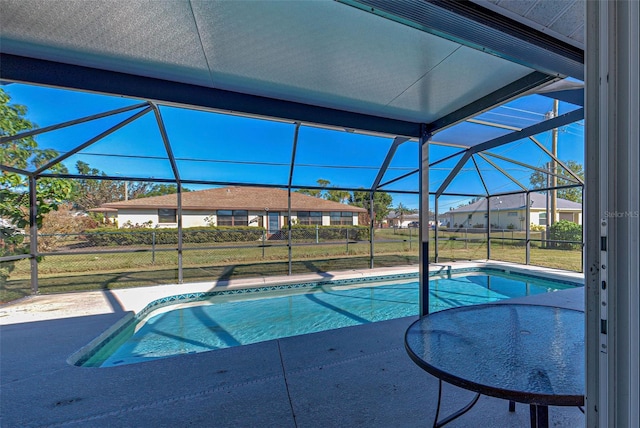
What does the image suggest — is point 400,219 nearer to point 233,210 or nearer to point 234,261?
point 234,261

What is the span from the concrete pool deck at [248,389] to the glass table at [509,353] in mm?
272

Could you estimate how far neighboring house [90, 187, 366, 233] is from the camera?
34.2 feet

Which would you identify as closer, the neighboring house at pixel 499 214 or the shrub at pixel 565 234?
the shrub at pixel 565 234

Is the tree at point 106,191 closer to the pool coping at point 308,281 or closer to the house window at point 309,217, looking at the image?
the pool coping at point 308,281

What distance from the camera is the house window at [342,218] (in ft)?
39.9

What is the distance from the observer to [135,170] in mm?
5266

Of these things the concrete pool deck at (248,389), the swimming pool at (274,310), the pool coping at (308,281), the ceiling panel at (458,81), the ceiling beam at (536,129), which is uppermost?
the ceiling beam at (536,129)

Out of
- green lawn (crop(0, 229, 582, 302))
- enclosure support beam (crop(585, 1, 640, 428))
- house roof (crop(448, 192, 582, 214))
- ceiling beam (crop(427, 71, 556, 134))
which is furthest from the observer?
house roof (crop(448, 192, 582, 214))

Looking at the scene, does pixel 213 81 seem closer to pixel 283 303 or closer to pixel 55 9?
pixel 55 9

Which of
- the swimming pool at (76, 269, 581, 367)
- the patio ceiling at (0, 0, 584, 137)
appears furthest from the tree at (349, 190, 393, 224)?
the patio ceiling at (0, 0, 584, 137)

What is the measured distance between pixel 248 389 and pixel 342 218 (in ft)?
35.4

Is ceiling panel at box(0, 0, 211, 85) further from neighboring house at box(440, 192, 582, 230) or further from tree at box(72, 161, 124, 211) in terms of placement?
neighboring house at box(440, 192, 582, 230)

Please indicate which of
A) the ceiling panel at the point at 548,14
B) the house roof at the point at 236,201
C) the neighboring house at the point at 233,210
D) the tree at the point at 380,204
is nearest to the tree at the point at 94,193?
the neighboring house at the point at 233,210

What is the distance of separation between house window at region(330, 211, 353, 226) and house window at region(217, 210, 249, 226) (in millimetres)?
3914
